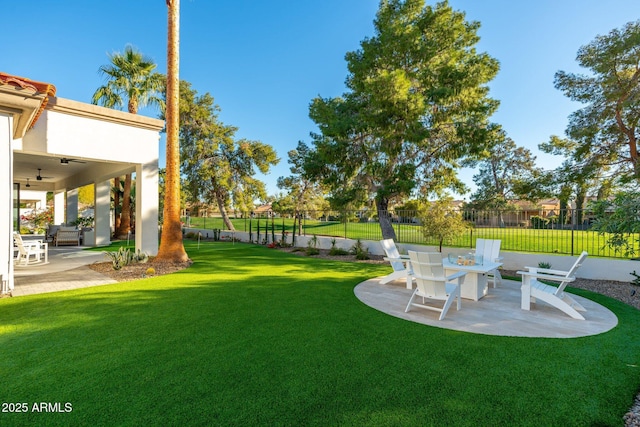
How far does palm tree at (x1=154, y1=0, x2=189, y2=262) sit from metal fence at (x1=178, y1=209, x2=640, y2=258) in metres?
7.78

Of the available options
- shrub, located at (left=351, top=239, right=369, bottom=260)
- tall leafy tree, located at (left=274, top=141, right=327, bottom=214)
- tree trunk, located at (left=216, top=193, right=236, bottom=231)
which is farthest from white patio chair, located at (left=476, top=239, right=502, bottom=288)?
tall leafy tree, located at (left=274, top=141, right=327, bottom=214)

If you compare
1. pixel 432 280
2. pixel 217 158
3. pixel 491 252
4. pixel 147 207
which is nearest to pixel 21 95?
pixel 147 207

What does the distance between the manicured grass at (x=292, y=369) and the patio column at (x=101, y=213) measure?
1187cm

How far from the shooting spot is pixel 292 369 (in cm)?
308

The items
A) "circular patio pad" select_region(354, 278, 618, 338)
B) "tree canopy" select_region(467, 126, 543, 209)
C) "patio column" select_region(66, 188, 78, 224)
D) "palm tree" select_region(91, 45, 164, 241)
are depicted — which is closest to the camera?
"circular patio pad" select_region(354, 278, 618, 338)

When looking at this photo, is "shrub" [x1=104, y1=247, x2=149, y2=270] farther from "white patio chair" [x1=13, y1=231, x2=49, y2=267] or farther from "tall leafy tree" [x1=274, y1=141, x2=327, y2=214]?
"tall leafy tree" [x1=274, y1=141, x2=327, y2=214]

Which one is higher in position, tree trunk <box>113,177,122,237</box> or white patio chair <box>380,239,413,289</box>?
tree trunk <box>113,177,122,237</box>

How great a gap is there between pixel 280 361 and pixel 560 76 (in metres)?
16.0

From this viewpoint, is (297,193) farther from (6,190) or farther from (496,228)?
(6,190)

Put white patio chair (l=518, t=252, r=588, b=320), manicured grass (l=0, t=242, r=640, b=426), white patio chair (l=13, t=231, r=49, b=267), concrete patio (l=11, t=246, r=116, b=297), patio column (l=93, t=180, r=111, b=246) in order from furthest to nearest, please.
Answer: patio column (l=93, t=180, r=111, b=246)
white patio chair (l=13, t=231, r=49, b=267)
concrete patio (l=11, t=246, r=116, b=297)
white patio chair (l=518, t=252, r=588, b=320)
manicured grass (l=0, t=242, r=640, b=426)

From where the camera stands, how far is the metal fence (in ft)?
29.6

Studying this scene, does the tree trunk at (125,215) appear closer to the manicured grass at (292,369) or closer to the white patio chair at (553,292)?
the manicured grass at (292,369)

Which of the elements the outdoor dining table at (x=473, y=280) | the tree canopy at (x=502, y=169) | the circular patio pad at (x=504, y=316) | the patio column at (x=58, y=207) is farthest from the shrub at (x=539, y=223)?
the patio column at (x=58, y=207)

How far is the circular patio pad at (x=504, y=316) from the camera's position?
429 centimetres
